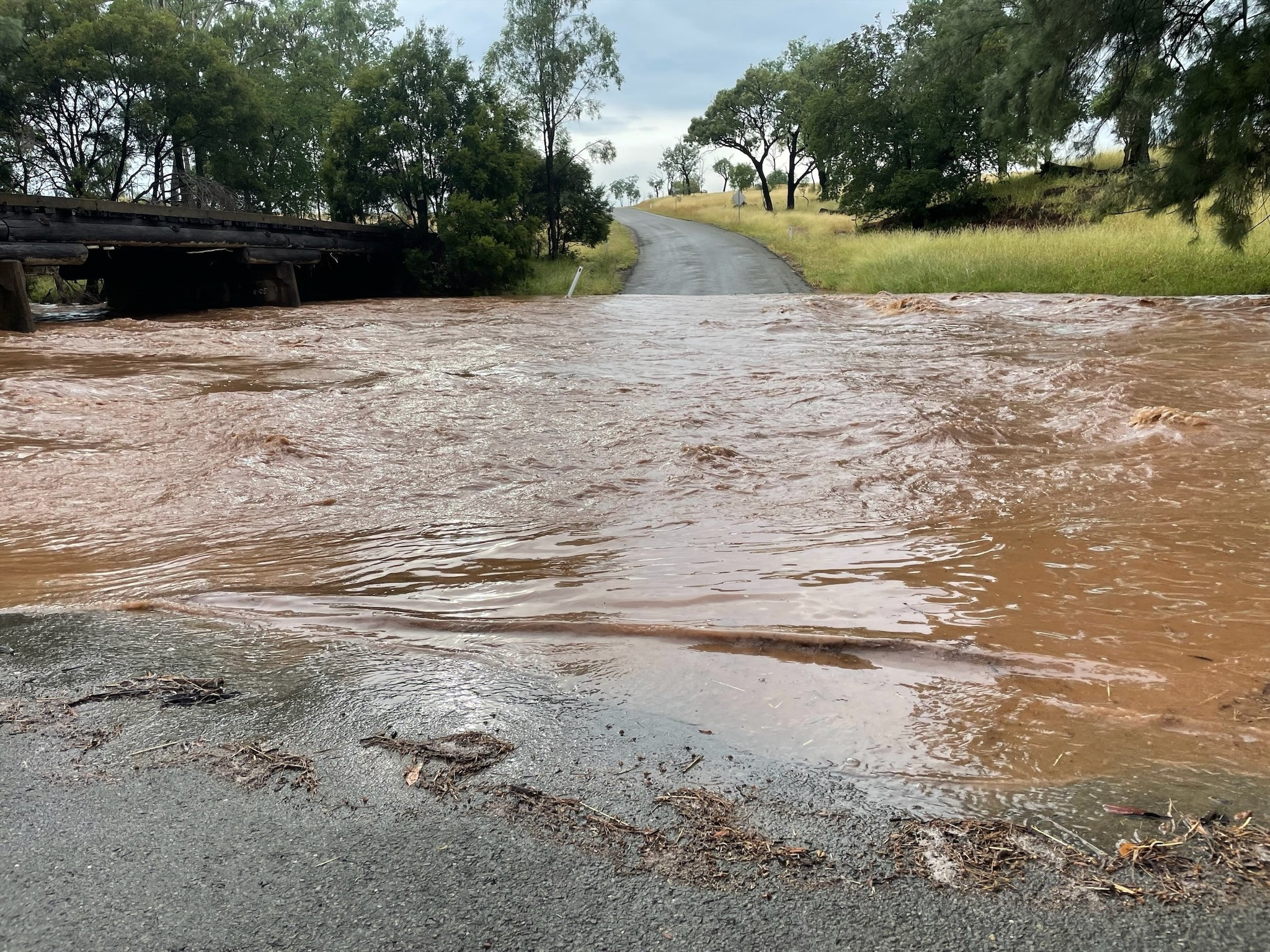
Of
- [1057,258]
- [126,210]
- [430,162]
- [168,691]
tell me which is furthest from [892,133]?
[168,691]

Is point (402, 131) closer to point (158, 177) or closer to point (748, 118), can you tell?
point (158, 177)

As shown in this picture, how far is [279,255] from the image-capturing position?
23.6 meters

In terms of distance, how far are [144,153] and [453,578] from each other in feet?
119

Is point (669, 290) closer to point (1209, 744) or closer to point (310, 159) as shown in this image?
point (310, 159)

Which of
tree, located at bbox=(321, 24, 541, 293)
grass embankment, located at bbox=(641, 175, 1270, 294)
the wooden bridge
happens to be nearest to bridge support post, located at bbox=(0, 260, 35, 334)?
the wooden bridge

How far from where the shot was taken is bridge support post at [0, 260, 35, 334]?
15.3 meters

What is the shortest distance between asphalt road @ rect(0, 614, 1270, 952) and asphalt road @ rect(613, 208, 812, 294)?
24.5 meters

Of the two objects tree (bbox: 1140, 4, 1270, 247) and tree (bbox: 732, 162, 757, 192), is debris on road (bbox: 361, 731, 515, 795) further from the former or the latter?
tree (bbox: 732, 162, 757, 192)

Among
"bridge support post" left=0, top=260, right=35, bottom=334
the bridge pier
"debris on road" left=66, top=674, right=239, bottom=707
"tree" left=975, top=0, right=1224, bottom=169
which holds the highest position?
"tree" left=975, top=0, right=1224, bottom=169

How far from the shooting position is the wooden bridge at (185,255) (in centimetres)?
1578

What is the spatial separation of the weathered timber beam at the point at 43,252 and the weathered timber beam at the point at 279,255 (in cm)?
553

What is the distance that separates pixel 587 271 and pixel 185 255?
46.4 feet

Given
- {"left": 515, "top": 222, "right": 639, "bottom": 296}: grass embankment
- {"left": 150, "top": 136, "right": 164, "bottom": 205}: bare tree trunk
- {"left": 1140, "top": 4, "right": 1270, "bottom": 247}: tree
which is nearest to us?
{"left": 1140, "top": 4, "right": 1270, "bottom": 247}: tree

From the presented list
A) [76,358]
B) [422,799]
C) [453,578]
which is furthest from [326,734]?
[76,358]
